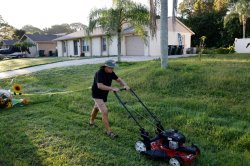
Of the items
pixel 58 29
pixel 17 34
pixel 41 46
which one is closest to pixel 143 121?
pixel 41 46

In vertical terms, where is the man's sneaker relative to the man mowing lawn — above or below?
below

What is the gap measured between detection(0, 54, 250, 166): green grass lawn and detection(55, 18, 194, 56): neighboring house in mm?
14696

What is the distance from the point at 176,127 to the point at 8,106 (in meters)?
5.58

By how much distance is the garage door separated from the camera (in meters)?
29.5

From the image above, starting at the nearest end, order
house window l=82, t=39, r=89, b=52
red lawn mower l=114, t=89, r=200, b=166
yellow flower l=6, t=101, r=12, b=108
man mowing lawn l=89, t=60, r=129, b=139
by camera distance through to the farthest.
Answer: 1. red lawn mower l=114, t=89, r=200, b=166
2. man mowing lawn l=89, t=60, r=129, b=139
3. yellow flower l=6, t=101, r=12, b=108
4. house window l=82, t=39, r=89, b=52

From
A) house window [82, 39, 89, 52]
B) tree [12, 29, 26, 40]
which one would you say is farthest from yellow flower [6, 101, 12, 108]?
tree [12, 29, 26, 40]

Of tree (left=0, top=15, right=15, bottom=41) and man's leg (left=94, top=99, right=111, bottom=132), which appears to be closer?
man's leg (left=94, top=99, right=111, bottom=132)

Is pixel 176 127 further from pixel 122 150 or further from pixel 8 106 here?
pixel 8 106

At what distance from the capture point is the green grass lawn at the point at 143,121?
5.90m

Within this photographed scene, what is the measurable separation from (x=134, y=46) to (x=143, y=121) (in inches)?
891

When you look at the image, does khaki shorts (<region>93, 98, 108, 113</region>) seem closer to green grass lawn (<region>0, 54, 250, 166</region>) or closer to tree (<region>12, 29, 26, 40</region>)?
green grass lawn (<region>0, 54, 250, 166</region>)

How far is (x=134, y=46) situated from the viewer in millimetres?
30109

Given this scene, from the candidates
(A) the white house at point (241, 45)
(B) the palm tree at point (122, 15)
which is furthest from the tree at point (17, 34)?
(B) the palm tree at point (122, 15)

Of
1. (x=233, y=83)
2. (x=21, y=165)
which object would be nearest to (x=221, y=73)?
(x=233, y=83)
